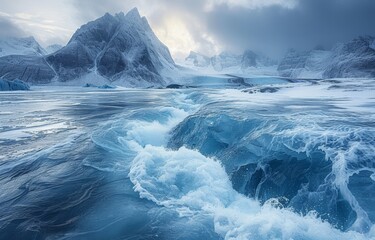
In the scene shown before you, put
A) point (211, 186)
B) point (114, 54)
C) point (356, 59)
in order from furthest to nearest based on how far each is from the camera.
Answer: point (114, 54), point (356, 59), point (211, 186)

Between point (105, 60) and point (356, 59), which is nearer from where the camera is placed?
point (356, 59)

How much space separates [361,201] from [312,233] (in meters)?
1.26

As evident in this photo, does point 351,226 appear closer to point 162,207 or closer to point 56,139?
point 162,207

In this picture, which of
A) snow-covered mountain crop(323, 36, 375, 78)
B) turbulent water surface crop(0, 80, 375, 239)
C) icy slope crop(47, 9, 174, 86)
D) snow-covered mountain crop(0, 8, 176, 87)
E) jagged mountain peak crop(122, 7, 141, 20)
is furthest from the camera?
jagged mountain peak crop(122, 7, 141, 20)

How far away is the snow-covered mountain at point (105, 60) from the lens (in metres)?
129

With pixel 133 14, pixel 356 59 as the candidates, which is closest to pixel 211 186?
pixel 356 59

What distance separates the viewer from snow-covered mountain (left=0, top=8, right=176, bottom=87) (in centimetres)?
12938

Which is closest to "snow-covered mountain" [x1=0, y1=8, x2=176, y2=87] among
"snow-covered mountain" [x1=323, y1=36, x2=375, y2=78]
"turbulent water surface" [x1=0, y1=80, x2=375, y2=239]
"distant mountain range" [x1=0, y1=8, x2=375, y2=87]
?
"distant mountain range" [x1=0, y1=8, x2=375, y2=87]

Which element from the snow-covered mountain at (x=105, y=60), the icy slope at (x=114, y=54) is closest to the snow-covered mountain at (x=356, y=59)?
the snow-covered mountain at (x=105, y=60)

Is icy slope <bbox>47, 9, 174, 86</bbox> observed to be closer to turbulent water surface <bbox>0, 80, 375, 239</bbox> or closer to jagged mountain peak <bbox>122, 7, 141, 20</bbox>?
jagged mountain peak <bbox>122, 7, 141, 20</bbox>

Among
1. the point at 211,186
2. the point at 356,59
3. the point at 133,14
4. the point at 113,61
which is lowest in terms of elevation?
the point at 113,61

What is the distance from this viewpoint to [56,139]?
43.8 feet

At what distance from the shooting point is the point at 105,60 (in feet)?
493

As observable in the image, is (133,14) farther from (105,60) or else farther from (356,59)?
(356,59)
